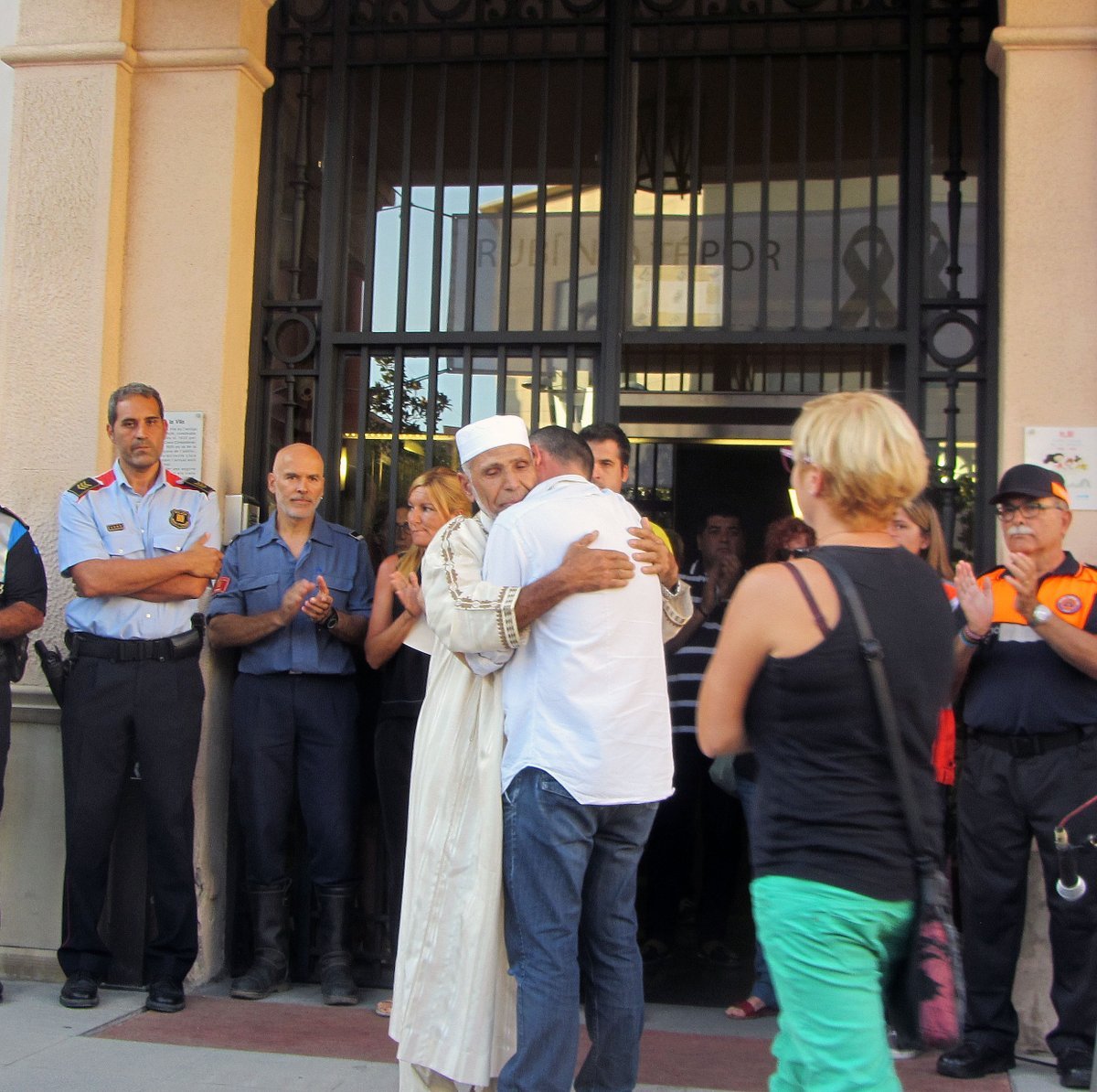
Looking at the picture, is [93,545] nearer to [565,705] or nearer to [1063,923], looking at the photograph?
[565,705]

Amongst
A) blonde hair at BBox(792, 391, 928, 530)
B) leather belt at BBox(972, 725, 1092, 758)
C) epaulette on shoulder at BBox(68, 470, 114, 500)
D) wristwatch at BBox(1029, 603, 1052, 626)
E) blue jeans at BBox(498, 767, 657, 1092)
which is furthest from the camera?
epaulette on shoulder at BBox(68, 470, 114, 500)

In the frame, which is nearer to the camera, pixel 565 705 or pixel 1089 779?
pixel 565 705

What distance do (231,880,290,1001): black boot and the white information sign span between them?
1.67 meters

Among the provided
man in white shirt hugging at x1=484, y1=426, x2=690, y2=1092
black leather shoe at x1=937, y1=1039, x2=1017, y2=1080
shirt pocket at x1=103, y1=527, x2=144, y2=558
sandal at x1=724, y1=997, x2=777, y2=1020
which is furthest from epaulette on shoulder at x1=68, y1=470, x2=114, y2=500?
black leather shoe at x1=937, y1=1039, x2=1017, y2=1080

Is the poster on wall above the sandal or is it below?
above

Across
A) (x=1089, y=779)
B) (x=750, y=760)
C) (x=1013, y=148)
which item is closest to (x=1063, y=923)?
(x=1089, y=779)

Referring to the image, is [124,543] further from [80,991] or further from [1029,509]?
[1029,509]

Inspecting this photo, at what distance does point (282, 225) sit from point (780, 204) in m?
2.15

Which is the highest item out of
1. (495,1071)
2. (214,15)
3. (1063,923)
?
(214,15)

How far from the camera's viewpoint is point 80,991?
16.1 feet

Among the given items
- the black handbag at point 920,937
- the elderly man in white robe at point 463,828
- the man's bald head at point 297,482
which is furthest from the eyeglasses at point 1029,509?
the man's bald head at point 297,482

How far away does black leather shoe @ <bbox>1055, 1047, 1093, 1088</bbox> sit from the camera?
4.29m

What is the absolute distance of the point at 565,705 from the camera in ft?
11.1

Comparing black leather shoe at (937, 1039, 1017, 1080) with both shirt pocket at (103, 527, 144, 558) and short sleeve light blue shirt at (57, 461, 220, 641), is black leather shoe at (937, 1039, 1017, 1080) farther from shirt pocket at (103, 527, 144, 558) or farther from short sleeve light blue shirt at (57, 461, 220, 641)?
shirt pocket at (103, 527, 144, 558)
